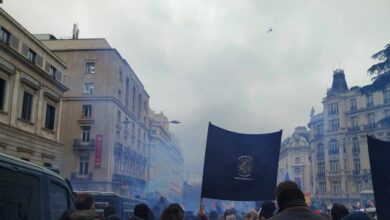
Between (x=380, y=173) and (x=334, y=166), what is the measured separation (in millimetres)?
69193

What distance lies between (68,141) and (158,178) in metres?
22.6

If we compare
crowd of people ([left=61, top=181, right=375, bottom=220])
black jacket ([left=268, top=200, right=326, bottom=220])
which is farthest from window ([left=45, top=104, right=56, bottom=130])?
black jacket ([left=268, top=200, right=326, bottom=220])

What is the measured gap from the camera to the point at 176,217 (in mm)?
4387

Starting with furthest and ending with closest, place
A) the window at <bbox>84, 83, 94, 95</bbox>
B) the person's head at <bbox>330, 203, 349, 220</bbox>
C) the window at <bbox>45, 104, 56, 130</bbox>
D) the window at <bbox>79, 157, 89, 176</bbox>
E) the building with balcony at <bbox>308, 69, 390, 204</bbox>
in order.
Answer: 1. the building with balcony at <bbox>308, 69, 390, 204</bbox>
2. the window at <bbox>84, 83, 94, 95</bbox>
3. the window at <bbox>79, 157, 89, 176</bbox>
4. the window at <bbox>45, 104, 56, 130</bbox>
5. the person's head at <bbox>330, 203, 349, 220</bbox>

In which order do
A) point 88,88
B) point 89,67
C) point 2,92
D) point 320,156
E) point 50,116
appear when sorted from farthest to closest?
point 320,156 < point 89,67 < point 88,88 < point 50,116 < point 2,92

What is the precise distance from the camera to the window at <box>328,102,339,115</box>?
71625 millimetres

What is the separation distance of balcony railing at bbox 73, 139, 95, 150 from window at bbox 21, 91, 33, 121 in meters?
16.7

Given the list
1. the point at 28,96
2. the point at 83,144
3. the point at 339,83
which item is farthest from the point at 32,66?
the point at 339,83

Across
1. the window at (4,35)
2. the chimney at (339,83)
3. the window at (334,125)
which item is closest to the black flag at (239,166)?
→ the window at (4,35)

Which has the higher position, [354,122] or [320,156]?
[354,122]

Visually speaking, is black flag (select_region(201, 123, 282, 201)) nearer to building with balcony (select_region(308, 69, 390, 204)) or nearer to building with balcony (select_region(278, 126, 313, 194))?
building with balcony (select_region(308, 69, 390, 204))

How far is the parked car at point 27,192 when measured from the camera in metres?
3.25

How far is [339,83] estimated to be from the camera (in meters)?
78.3

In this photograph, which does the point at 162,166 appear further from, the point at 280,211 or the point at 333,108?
the point at 280,211
